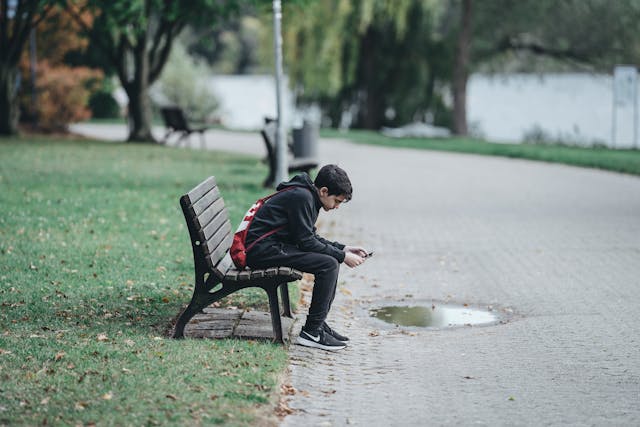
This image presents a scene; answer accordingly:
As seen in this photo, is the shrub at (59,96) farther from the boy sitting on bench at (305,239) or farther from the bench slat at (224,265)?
the boy sitting on bench at (305,239)

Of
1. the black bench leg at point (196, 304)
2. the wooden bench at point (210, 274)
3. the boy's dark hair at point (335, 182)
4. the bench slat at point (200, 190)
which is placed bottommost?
the black bench leg at point (196, 304)

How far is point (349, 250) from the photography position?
23.7ft

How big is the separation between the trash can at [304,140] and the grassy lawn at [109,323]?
6180 mm

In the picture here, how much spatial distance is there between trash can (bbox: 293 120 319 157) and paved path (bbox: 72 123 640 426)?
4.17 m

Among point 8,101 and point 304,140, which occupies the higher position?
point 8,101

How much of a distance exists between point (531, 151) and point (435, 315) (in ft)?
59.6

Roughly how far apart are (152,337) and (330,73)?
2704cm

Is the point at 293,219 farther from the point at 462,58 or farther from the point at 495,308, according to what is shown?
the point at 462,58

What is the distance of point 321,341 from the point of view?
7.02 m

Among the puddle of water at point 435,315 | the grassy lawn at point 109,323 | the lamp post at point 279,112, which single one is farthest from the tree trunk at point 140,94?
the puddle of water at point 435,315

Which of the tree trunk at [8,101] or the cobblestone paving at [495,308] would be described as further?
the tree trunk at [8,101]

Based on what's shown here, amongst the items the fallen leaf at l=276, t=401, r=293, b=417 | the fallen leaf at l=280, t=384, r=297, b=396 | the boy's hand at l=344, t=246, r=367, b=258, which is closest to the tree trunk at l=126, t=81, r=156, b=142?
the boy's hand at l=344, t=246, r=367, b=258

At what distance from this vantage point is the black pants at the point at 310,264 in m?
6.95

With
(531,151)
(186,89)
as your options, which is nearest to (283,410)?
(531,151)
